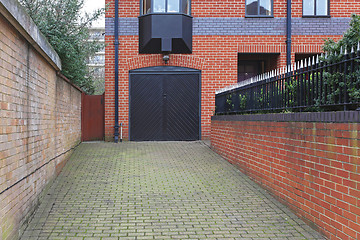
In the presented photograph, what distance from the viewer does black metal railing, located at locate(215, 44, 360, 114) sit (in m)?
4.38

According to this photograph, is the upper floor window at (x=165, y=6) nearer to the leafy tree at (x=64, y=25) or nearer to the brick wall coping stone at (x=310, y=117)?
the leafy tree at (x=64, y=25)

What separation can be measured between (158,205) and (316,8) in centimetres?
1077

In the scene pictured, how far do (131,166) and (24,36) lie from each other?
452cm

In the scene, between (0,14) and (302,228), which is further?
(302,228)

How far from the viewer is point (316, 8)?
13234mm

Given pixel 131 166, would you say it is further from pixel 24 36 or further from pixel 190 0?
pixel 190 0

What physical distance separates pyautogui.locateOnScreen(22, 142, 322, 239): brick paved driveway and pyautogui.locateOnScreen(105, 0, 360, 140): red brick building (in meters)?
3.92

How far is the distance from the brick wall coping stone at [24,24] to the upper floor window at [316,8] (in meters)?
10.4

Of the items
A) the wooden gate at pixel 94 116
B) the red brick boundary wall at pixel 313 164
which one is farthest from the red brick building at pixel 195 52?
the red brick boundary wall at pixel 313 164

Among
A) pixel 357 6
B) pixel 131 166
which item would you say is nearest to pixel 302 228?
pixel 131 166

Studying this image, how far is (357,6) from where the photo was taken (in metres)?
13.2

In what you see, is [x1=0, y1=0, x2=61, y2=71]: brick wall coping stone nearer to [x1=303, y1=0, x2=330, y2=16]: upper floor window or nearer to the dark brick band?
the dark brick band

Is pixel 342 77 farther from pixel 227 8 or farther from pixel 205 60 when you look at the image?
pixel 227 8

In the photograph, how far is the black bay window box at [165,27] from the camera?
12078mm
